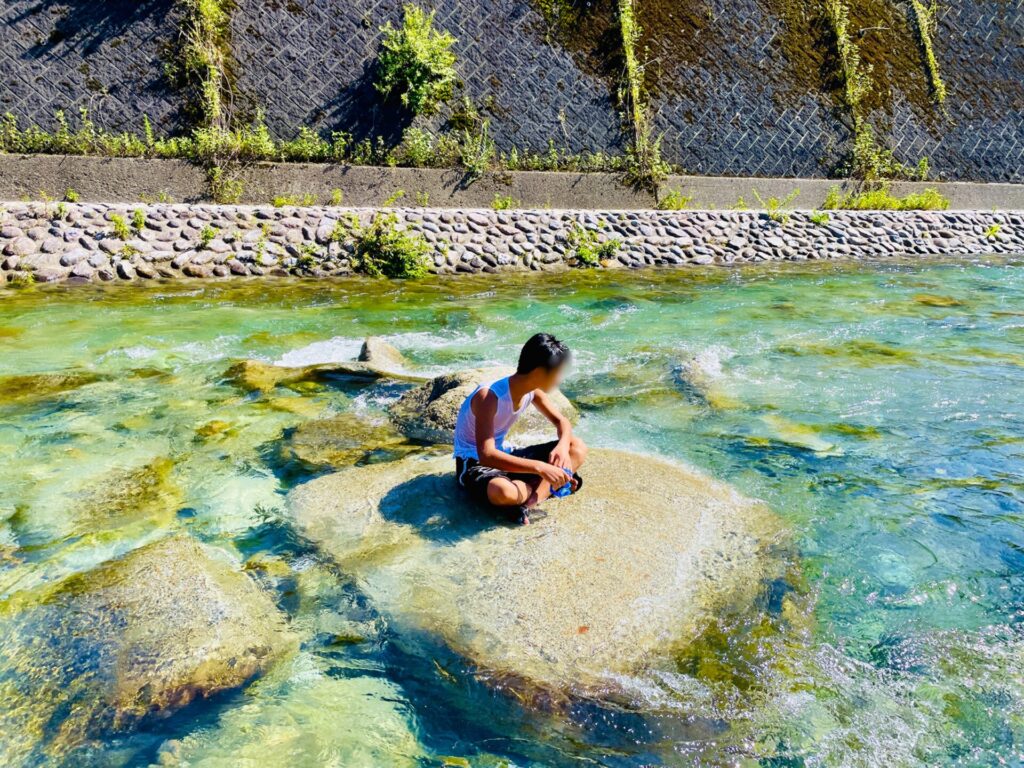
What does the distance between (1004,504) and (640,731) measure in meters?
3.06

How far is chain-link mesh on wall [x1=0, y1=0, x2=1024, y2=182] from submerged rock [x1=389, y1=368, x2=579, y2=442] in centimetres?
948

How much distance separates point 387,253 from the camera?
11336mm

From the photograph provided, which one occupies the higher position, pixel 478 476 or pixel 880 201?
pixel 478 476

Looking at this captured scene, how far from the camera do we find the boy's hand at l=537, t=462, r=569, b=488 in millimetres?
3764

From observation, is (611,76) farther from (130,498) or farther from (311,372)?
(130,498)

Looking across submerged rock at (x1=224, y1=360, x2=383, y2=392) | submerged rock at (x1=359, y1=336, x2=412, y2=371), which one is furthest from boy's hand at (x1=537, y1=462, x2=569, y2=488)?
submerged rock at (x1=359, y1=336, x2=412, y2=371)

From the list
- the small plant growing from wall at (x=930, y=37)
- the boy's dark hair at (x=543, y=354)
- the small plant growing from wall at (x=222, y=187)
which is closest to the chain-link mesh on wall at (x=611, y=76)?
the small plant growing from wall at (x=930, y=37)

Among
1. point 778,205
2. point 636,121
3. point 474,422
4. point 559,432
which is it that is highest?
point 636,121

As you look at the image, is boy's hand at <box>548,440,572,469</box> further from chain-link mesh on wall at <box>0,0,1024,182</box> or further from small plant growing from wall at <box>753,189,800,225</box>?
small plant growing from wall at <box>753,189,800,225</box>

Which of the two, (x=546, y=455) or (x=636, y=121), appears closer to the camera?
(x=546, y=455)

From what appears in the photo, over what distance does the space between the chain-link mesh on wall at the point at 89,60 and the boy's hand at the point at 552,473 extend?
11.7m

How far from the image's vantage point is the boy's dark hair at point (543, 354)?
11.8 ft

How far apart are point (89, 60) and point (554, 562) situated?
43.0ft

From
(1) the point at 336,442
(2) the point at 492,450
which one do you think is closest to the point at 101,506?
(1) the point at 336,442
